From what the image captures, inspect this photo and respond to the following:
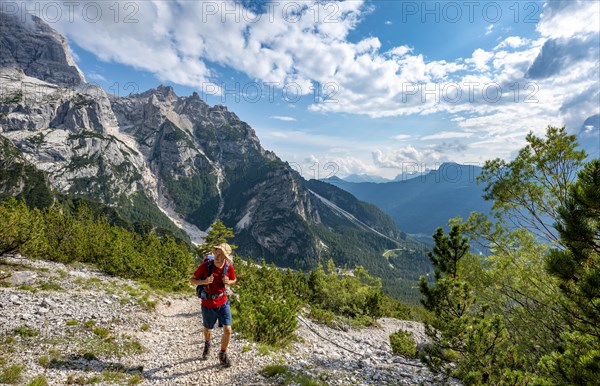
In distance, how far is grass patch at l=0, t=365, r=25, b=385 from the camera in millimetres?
8572

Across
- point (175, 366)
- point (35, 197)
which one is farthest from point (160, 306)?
point (35, 197)

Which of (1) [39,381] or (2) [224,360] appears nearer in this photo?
(1) [39,381]

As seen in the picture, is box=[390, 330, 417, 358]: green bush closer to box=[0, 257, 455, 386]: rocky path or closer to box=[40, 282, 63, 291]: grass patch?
box=[0, 257, 455, 386]: rocky path

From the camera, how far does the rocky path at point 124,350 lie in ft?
33.7

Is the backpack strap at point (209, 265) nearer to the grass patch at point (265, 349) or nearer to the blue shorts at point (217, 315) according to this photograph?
the blue shorts at point (217, 315)

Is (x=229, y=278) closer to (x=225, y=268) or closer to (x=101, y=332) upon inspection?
(x=225, y=268)

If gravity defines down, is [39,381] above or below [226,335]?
below

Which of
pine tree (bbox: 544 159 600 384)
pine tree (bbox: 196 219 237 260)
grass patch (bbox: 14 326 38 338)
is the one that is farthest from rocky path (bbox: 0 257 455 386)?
pine tree (bbox: 196 219 237 260)

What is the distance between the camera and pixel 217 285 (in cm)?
1088

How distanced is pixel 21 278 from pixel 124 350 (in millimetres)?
14839

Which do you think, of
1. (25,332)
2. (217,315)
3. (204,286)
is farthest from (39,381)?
(217,315)

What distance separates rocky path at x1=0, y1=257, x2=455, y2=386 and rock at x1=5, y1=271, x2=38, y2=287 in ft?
0.18

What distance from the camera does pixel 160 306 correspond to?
23.4m

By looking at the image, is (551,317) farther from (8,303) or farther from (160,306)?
(8,303)
